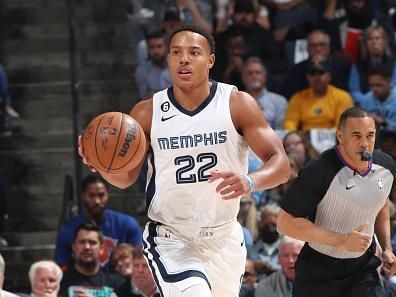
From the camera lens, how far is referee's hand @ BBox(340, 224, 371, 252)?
20.9 ft

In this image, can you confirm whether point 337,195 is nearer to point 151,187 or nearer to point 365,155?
point 365,155

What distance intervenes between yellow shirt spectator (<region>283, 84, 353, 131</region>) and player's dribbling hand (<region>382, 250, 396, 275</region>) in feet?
17.0

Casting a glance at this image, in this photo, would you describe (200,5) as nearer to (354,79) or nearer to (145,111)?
(354,79)

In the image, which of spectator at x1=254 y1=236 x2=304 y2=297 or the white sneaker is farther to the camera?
the white sneaker

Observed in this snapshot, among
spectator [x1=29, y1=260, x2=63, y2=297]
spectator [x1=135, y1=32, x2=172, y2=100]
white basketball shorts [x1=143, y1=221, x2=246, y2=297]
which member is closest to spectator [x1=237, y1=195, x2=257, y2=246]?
spectator [x1=29, y1=260, x2=63, y2=297]

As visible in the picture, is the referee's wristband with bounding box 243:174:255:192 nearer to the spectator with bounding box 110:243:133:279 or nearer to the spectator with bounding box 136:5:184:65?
the spectator with bounding box 110:243:133:279

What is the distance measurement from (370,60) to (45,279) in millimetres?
5252

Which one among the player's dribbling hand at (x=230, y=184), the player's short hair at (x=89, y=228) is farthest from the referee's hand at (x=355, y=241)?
the player's short hair at (x=89, y=228)

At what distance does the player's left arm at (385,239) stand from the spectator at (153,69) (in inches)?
227

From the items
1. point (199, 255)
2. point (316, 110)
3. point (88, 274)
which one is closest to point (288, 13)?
point (316, 110)

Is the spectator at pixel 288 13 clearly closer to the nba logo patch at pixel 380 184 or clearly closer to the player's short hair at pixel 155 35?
the player's short hair at pixel 155 35

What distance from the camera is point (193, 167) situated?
20.6 ft

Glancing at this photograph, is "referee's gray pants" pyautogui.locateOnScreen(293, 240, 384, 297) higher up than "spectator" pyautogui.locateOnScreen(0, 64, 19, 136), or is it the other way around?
"spectator" pyautogui.locateOnScreen(0, 64, 19, 136)

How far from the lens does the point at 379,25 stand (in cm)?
1320
